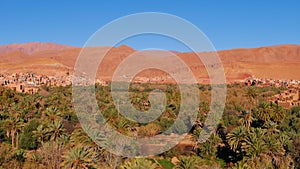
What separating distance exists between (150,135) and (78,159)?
17.5 m

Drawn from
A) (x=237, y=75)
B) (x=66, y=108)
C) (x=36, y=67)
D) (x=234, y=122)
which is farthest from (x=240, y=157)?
(x=36, y=67)

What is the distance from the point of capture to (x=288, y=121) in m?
49.3

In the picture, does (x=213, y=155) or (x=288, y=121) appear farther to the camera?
(x=288, y=121)

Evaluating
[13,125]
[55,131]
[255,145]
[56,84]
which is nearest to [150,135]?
[55,131]

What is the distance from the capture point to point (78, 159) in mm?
25859

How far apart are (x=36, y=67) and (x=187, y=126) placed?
300ft

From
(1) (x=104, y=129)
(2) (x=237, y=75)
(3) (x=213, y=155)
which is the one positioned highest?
(2) (x=237, y=75)

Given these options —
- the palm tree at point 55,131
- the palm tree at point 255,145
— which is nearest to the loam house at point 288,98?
the palm tree at point 255,145

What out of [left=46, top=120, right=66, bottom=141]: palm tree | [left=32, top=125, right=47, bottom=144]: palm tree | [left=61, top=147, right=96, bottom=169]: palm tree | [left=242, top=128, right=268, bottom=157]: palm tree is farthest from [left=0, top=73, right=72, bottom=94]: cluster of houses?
[left=61, top=147, right=96, bottom=169]: palm tree

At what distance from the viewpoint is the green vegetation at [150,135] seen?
84.5 feet

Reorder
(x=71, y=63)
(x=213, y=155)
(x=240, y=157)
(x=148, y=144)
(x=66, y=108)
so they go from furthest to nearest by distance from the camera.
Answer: (x=71, y=63)
(x=66, y=108)
(x=148, y=144)
(x=213, y=155)
(x=240, y=157)

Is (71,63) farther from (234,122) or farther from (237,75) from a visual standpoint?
(234,122)

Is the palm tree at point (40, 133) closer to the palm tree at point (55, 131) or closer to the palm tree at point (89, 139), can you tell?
the palm tree at point (55, 131)

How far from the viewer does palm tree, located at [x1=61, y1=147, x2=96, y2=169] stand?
2545cm
